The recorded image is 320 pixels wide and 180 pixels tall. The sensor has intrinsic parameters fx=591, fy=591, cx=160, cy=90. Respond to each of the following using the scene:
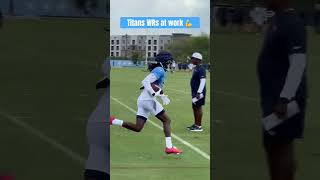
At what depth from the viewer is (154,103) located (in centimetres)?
468

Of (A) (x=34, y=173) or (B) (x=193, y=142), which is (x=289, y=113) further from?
(A) (x=34, y=173)

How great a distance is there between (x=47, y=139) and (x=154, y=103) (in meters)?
2.12

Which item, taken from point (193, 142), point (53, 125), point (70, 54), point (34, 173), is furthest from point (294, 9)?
point (70, 54)

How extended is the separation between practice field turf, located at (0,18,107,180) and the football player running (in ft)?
1.24

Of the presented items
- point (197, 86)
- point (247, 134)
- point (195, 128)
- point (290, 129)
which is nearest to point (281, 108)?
point (290, 129)

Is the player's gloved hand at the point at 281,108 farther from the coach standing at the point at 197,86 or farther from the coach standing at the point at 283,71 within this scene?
the coach standing at the point at 197,86

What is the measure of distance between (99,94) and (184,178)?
1.30 meters

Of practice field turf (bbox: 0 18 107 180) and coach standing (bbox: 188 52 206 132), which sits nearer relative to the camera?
coach standing (bbox: 188 52 206 132)

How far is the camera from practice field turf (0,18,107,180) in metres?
4.93

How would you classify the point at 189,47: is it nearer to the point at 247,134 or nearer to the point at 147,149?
the point at 147,149

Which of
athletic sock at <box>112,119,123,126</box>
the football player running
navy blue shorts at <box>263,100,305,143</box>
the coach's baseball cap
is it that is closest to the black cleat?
the football player running

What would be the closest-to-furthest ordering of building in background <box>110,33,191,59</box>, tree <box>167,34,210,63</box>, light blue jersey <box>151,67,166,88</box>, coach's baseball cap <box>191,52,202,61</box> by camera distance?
building in background <box>110,33,191,59</box>
tree <box>167,34,210,63</box>
coach's baseball cap <box>191,52,202,61</box>
light blue jersey <box>151,67,166,88</box>

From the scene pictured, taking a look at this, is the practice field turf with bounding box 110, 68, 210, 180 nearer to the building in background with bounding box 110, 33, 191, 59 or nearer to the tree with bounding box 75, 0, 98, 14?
the building in background with bounding box 110, 33, 191, 59

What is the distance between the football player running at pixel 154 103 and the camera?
424 cm
